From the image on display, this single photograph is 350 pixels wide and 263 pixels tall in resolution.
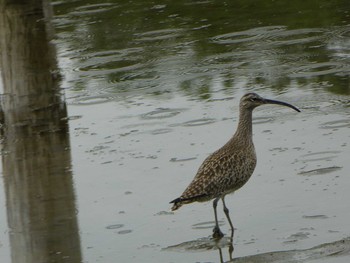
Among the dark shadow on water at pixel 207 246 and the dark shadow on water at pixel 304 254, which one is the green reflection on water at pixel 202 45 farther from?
the dark shadow on water at pixel 304 254

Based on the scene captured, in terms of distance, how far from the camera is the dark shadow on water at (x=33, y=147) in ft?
34.9

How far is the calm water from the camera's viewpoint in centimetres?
1024

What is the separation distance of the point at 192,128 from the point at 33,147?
1712mm

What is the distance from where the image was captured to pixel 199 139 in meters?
13.4

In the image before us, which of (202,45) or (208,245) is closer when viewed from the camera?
(208,245)

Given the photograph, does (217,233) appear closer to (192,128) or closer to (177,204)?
(177,204)

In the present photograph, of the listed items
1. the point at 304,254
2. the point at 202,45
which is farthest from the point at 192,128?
the point at 202,45

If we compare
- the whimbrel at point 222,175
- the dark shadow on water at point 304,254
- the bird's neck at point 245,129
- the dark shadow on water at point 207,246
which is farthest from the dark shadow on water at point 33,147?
the bird's neck at point 245,129

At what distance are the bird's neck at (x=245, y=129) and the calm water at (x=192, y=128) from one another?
1.67ft

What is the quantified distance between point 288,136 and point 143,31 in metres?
7.37

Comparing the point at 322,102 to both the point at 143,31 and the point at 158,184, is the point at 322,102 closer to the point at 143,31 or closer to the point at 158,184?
the point at 158,184

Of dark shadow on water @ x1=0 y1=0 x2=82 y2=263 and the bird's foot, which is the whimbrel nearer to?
the bird's foot

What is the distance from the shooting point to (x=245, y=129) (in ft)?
36.9

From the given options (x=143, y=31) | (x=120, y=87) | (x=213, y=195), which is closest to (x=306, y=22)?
(x=143, y=31)
